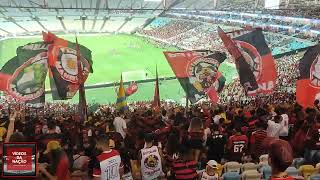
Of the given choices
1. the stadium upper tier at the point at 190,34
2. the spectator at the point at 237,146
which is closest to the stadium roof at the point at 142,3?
the stadium upper tier at the point at 190,34

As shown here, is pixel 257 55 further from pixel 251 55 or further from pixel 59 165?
pixel 59 165

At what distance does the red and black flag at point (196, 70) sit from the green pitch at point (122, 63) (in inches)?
617

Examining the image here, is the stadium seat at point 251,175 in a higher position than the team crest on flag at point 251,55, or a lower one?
lower

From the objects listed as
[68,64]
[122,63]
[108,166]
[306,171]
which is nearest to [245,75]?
[68,64]

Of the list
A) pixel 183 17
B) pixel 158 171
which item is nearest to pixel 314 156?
pixel 158 171

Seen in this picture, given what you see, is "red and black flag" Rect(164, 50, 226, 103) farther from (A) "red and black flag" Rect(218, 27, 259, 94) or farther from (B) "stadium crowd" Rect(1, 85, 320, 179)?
(B) "stadium crowd" Rect(1, 85, 320, 179)

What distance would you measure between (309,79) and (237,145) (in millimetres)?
3704

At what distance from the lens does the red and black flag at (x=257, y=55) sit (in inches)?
401

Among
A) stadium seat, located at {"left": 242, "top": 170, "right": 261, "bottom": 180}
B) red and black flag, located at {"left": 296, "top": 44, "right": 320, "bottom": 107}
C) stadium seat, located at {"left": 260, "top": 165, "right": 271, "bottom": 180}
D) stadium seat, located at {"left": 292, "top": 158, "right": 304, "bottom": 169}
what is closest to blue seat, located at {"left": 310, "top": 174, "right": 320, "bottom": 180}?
stadium seat, located at {"left": 260, "top": 165, "right": 271, "bottom": 180}

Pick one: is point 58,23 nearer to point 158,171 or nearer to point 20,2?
point 20,2

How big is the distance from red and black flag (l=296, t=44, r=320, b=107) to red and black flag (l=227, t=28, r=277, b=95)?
0.79 meters

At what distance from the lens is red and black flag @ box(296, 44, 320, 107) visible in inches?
369

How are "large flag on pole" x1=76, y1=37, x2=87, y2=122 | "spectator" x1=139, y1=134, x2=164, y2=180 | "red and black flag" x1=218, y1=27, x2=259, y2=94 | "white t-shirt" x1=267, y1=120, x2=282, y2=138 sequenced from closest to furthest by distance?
"spectator" x1=139, y1=134, x2=164, y2=180 → "white t-shirt" x1=267, y1=120, x2=282, y2=138 → "red and black flag" x1=218, y1=27, x2=259, y2=94 → "large flag on pole" x1=76, y1=37, x2=87, y2=122

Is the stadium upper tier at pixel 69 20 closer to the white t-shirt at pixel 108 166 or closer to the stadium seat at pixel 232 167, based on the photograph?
the stadium seat at pixel 232 167
